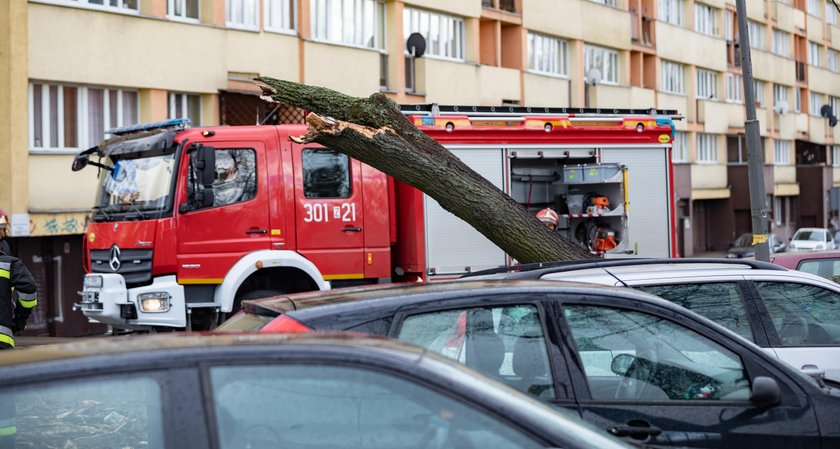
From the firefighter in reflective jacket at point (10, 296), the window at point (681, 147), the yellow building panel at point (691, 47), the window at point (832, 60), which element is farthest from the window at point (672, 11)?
the firefighter in reflective jacket at point (10, 296)

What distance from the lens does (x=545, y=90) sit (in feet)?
110

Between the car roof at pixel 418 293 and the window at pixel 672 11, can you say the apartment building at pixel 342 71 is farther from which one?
the car roof at pixel 418 293

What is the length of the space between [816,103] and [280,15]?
43.7 metres

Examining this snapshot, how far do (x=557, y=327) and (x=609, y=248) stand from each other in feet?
31.1

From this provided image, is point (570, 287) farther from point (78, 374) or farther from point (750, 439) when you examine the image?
point (78, 374)

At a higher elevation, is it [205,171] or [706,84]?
[706,84]

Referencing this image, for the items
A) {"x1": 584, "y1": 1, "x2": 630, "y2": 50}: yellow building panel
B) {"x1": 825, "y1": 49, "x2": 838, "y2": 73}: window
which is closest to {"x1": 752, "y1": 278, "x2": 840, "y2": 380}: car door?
{"x1": 584, "y1": 1, "x2": 630, "y2": 50}: yellow building panel

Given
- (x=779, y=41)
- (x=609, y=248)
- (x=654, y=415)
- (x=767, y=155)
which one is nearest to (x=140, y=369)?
(x=654, y=415)

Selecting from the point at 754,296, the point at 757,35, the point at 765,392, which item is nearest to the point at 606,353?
the point at 765,392

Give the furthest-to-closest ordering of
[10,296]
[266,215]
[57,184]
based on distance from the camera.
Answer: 1. [57,184]
2. [266,215]
3. [10,296]

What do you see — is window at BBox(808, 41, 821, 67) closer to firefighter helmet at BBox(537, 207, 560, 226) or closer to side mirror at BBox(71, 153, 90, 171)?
firefighter helmet at BBox(537, 207, 560, 226)

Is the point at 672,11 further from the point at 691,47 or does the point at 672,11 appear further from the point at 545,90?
the point at 545,90

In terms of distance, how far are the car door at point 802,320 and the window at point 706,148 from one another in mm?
38773

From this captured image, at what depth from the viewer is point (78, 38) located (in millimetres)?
19719
